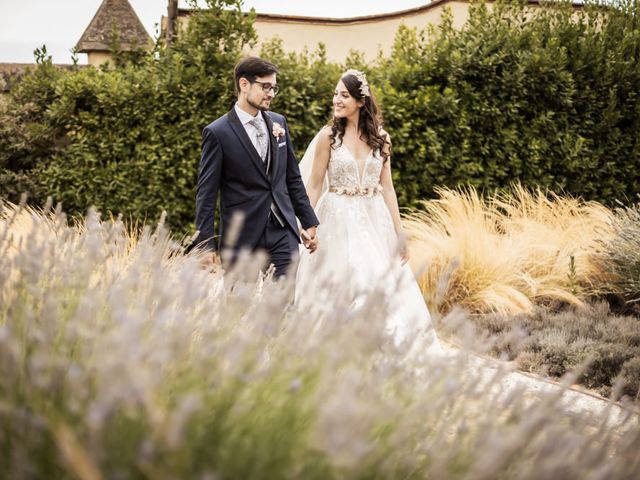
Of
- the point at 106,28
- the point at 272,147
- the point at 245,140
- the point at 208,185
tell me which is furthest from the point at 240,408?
the point at 106,28

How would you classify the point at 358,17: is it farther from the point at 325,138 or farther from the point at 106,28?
the point at 106,28

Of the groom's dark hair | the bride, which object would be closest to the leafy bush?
the bride

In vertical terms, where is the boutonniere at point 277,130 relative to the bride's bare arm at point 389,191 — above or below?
above

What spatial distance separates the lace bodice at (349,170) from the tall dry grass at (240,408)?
11.7 feet

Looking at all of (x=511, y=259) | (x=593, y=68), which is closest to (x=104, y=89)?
(x=511, y=259)

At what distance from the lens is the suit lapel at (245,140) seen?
4.49 meters

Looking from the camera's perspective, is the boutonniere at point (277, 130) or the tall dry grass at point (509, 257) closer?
the boutonniere at point (277, 130)

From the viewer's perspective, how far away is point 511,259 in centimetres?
727

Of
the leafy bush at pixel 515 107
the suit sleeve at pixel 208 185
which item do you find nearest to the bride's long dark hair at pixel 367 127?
the suit sleeve at pixel 208 185

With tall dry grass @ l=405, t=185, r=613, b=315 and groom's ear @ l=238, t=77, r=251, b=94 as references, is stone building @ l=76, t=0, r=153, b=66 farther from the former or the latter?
groom's ear @ l=238, t=77, r=251, b=94

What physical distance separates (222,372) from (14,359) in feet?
1.77

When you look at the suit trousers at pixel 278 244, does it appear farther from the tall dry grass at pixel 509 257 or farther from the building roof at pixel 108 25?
the building roof at pixel 108 25

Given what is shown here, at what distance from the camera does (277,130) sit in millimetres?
4699

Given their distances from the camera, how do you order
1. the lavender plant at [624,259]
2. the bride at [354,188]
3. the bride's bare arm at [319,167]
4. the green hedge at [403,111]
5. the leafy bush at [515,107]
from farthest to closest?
the leafy bush at [515,107]
the green hedge at [403,111]
the lavender plant at [624,259]
the bride's bare arm at [319,167]
the bride at [354,188]
